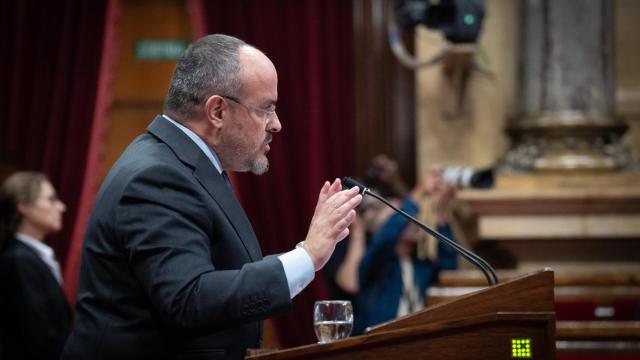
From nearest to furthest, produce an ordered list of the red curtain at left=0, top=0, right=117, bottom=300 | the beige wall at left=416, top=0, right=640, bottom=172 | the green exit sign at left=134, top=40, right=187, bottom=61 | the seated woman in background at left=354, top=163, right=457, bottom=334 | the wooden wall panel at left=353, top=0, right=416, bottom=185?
the seated woman in background at left=354, top=163, right=457, bottom=334 → the beige wall at left=416, top=0, right=640, bottom=172 → the wooden wall panel at left=353, top=0, right=416, bottom=185 → the red curtain at left=0, top=0, right=117, bottom=300 → the green exit sign at left=134, top=40, right=187, bottom=61

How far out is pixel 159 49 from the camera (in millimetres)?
6102

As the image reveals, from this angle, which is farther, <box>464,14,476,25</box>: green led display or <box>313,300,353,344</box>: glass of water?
<box>464,14,476,25</box>: green led display

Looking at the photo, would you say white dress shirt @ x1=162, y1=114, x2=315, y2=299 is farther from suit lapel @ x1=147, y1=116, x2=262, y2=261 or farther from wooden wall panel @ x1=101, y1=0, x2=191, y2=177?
wooden wall panel @ x1=101, y1=0, x2=191, y2=177

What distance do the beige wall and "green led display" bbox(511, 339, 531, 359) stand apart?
3644mm

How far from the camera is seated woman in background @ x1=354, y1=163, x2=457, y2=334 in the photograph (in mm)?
4352

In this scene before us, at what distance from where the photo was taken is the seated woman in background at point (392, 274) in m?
4.35

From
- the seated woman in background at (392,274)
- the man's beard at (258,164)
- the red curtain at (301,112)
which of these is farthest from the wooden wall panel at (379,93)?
the man's beard at (258,164)

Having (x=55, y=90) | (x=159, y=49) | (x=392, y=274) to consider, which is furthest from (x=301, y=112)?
(x=392, y=274)

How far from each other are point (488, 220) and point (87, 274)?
10.7ft

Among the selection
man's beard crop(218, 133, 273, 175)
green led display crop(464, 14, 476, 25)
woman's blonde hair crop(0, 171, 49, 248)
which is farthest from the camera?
green led display crop(464, 14, 476, 25)

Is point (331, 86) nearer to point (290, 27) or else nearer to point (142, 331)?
point (290, 27)

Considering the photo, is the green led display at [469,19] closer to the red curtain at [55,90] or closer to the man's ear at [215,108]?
the red curtain at [55,90]

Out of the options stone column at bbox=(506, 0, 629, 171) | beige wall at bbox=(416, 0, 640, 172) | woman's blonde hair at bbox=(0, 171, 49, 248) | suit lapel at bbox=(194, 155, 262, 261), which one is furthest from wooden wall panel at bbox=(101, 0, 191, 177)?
suit lapel at bbox=(194, 155, 262, 261)

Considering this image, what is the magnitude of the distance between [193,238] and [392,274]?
2.56m
